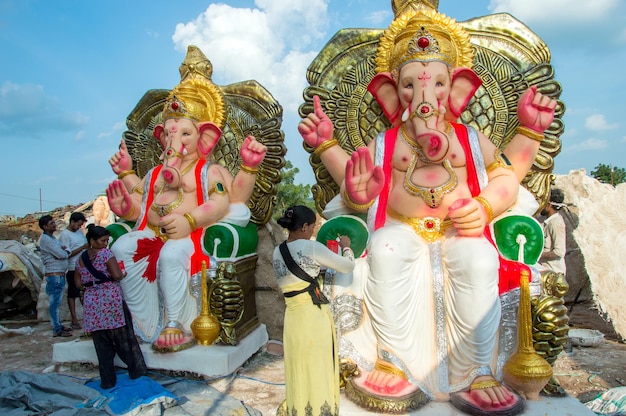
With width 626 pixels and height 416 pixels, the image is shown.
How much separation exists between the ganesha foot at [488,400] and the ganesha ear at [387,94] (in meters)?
1.80

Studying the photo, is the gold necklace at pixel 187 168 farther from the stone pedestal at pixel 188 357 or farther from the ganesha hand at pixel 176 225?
the stone pedestal at pixel 188 357

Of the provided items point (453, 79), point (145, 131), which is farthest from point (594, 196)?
point (145, 131)

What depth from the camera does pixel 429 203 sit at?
3.06 metres

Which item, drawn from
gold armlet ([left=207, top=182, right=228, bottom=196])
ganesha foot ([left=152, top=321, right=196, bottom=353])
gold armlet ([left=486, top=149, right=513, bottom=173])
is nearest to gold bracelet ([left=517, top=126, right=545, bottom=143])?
gold armlet ([left=486, top=149, right=513, bottom=173])

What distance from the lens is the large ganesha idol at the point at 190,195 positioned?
3.85 m

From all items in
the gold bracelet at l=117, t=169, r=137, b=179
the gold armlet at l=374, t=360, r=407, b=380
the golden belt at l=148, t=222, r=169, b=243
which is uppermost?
the gold bracelet at l=117, t=169, r=137, b=179

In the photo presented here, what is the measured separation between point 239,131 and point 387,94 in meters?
1.76

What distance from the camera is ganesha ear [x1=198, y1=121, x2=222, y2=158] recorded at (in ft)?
14.2

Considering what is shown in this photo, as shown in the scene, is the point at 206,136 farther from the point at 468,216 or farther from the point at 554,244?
the point at 554,244

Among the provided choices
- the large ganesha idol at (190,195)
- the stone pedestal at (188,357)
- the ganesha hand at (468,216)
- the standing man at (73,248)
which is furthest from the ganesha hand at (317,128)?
the standing man at (73,248)

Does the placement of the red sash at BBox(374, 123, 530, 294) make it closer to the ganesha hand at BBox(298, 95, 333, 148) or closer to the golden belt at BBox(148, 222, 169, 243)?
the ganesha hand at BBox(298, 95, 333, 148)

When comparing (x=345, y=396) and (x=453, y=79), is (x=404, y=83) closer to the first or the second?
(x=453, y=79)

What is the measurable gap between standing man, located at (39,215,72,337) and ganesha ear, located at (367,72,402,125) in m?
4.05

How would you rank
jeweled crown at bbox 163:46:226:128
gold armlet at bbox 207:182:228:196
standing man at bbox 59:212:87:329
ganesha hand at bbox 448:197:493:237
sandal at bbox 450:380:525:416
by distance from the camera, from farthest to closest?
1. standing man at bbox 59:212:87:329
2. jeweled crown at bbox 163:46:226:128
3. gold armlet at bbox 207:182:228:196
4. ganesha hand at bbox 448:197:493:237
5. sandal at bbox 450:380:525:416
